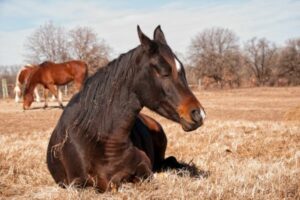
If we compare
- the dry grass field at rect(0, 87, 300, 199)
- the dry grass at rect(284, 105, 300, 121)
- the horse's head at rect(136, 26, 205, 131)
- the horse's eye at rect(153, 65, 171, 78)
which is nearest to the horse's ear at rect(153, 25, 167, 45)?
the horse's head at rect(136, 26, 205, 131)

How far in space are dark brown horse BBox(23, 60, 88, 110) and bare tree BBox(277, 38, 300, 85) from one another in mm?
52271

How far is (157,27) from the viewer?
4172 millimetres

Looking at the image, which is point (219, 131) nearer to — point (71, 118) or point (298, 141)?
point (298, 141)

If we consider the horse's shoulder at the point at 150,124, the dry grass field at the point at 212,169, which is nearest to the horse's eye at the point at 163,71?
the dry grass field at the point at 212,169

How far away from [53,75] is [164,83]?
17.8 m

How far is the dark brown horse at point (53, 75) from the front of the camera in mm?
19583

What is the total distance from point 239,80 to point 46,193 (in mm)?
70898

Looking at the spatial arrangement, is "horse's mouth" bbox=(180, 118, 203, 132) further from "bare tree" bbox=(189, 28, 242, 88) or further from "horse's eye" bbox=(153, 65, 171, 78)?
"bare tree" bbox=(189, 28, 242, 88)

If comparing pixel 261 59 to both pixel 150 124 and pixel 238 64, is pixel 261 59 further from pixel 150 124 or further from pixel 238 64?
pixel 150 124

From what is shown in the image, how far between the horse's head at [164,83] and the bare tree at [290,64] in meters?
66.4

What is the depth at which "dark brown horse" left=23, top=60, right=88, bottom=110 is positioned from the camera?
19583 mm

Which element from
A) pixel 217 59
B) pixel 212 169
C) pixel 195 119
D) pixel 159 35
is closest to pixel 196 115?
pixel 195 119

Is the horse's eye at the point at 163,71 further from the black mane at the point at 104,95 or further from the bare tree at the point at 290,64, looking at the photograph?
the bare tree at the point at 290,64

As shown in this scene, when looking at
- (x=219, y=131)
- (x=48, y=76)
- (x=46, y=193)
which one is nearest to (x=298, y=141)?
(x=219, y=131)
